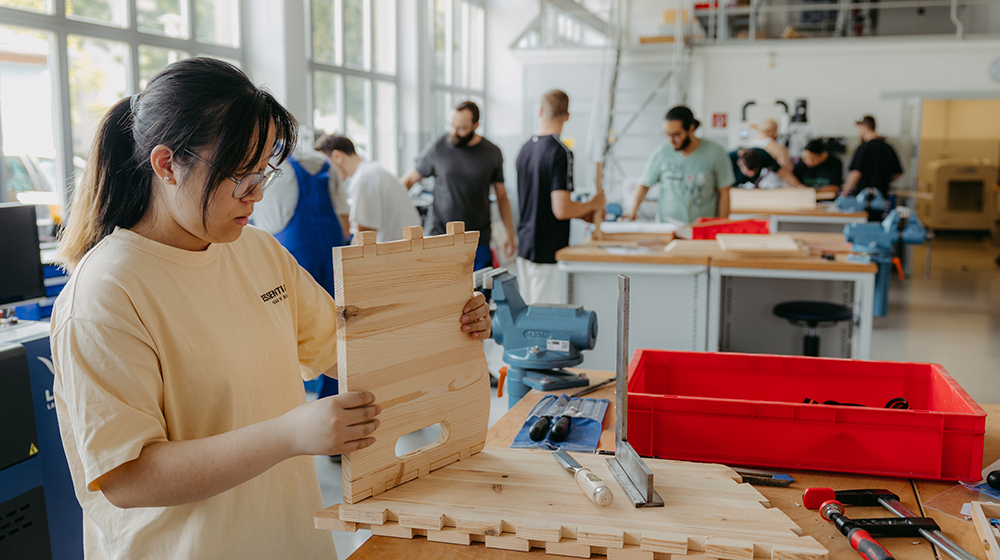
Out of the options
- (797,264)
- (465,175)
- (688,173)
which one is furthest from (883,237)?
(465,175)

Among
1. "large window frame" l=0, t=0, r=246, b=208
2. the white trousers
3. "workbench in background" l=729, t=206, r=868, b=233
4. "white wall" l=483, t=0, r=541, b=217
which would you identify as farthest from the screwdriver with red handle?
"white wall" l=483, t=0, r=541, b=217

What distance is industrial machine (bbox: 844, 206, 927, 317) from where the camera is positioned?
15.8 feet

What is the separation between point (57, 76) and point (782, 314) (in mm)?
4188

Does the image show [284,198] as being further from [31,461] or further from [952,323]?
[952,323]

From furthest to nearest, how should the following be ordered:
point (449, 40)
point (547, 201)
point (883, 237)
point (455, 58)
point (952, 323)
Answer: point (455, 58) → point (449, 40) → point (952, 323) → point (883, 237) → point (547, 201)

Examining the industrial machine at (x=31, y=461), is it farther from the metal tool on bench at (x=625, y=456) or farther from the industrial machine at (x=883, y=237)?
the industrial machine at (x=883, y=237)

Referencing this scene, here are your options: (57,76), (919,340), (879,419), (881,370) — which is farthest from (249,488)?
(919,340)

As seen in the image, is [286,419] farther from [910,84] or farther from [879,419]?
[910,84]

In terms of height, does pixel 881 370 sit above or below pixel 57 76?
below

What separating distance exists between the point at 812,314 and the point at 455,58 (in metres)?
7.37

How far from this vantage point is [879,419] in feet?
4.06

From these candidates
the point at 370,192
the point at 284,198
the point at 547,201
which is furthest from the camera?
the point at 370,192

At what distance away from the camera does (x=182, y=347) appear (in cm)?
99

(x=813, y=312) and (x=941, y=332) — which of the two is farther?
(x=941, y=332)
